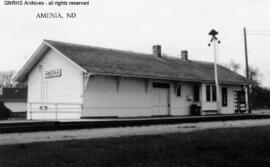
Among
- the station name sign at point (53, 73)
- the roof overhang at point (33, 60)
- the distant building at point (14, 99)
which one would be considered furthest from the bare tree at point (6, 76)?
the station name sign at point (53, 73)

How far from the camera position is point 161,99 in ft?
83.5

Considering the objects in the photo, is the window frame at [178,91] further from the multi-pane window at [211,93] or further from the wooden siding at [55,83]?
the wooden siding at [55,83]

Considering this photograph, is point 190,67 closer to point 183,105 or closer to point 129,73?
point 183,105

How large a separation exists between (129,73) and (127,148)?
47.9 feet

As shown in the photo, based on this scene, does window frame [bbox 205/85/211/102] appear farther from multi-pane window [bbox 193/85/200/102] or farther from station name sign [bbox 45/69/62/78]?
station name sign [bbox 45/69/62/78]

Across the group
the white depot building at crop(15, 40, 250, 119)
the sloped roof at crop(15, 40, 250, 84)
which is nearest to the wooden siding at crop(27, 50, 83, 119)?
the white depot building at crop(15, 40, 250, 119)

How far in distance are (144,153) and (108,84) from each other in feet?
50.5

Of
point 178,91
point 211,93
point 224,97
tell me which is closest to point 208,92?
point 211,93

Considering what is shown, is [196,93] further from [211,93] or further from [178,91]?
[178,91]

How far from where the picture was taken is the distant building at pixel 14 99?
195ft

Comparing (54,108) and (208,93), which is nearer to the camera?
(54,108)

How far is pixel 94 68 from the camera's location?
2045 cm

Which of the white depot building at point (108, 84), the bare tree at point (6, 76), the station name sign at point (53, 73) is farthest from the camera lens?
the bare tree at point (6, 76)

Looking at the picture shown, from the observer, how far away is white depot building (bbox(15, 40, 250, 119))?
21281 millimetres
